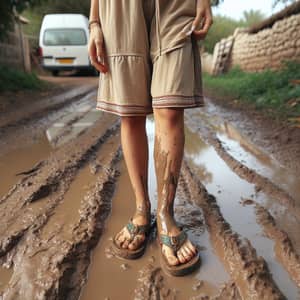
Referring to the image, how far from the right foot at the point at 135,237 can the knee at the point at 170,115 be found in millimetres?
484

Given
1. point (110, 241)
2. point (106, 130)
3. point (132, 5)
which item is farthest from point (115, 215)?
point (106, 130)

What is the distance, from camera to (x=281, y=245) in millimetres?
1487

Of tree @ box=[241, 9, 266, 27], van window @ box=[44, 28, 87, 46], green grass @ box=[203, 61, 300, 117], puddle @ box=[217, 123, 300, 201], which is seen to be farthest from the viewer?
tree @ box=[241, 9, 266, 27]

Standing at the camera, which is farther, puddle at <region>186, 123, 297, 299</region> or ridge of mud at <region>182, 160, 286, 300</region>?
puddle at <region>186, 123, 297, 299</region>

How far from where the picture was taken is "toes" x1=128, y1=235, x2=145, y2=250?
1428 millimetres

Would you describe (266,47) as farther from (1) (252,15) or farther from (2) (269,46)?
(1) (252,15)

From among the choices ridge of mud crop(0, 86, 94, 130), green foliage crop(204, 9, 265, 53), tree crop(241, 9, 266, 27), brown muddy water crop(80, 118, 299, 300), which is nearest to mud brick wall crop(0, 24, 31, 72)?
ridge of mud crop(0, 86, 94, 130)

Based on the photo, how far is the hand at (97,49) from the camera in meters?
1.38

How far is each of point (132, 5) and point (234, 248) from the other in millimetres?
1170

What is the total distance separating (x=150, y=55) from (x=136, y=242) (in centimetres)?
85

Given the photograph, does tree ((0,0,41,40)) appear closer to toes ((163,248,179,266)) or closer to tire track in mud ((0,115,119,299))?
tire track in mud ((0,115,119,299))

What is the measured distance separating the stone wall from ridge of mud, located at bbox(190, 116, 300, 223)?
15.2 ft

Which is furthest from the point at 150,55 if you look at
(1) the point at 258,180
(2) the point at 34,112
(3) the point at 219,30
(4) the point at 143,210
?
(3) the point at 219,30

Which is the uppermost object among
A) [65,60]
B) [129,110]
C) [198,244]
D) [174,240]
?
[129,110]
